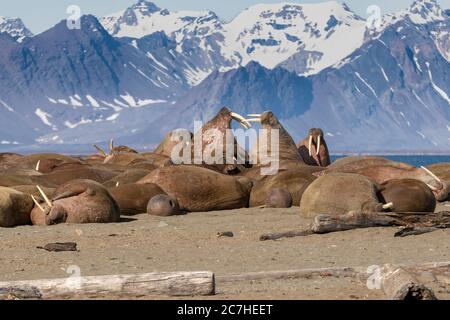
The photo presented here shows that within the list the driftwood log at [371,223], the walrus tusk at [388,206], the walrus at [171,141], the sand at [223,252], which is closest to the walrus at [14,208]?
the sand at [223,252]

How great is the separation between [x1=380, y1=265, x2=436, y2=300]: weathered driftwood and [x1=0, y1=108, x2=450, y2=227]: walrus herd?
23.5 ft

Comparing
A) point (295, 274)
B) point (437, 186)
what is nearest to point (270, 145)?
point (437, 186)

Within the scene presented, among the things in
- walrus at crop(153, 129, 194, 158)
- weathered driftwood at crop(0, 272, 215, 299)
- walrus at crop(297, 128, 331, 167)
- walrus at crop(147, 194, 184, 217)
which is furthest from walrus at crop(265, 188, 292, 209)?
walrus at crop(153, 129, 194, 158)

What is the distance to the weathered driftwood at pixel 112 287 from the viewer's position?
791 cm

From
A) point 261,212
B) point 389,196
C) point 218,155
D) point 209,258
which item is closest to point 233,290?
point 209,258

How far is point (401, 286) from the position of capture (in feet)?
24.4

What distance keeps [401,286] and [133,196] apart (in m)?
11.0

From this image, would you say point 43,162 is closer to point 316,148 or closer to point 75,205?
point 316,148

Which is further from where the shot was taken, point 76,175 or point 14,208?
point 76,175

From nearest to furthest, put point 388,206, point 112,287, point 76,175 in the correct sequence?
point 112,287
point 388,206
point 76,175

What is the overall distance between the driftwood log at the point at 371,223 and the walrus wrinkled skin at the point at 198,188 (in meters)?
4.92

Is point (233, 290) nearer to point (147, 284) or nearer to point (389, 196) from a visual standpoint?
point (147, 284)

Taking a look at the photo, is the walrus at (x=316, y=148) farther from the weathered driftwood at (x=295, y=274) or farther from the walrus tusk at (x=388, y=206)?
the weathered driftwood at (x=295, y=274)
